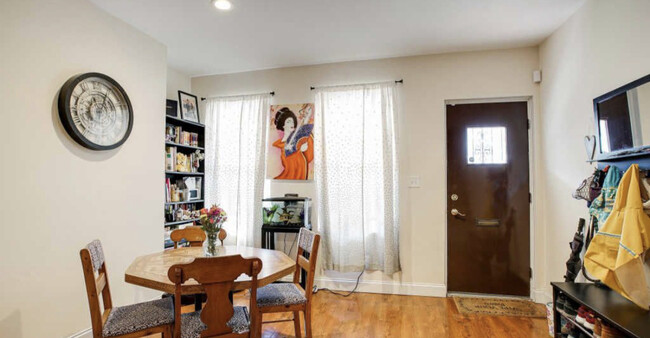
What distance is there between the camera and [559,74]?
2.84 m

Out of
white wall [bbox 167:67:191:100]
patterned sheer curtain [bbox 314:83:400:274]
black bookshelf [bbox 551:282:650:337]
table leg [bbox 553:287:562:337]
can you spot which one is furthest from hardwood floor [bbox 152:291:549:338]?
white wall [bbox 167:67:191:100]

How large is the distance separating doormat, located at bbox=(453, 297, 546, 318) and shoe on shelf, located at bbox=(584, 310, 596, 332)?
48.1 inches

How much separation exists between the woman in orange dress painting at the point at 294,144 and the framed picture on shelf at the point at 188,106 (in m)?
1.04

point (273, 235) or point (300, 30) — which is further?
point (273, 235)

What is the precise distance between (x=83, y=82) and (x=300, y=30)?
1.73 m

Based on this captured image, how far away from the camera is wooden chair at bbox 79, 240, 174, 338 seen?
1.62 meters

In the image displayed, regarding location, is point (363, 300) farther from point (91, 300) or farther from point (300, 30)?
point (300, 30)

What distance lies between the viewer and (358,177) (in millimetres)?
3490

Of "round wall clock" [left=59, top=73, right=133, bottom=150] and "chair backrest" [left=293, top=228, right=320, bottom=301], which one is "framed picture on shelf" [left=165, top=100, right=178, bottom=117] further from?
"chair backrest" [left=293, top=228, right=320, bottom=301]

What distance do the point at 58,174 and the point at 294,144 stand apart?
2.13 m

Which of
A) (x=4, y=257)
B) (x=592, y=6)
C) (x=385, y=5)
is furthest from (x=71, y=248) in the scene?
(x=592, y=6)

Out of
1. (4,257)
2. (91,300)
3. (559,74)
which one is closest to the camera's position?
(91,300)

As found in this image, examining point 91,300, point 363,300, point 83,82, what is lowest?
point 363,300

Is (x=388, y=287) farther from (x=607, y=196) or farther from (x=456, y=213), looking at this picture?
(x=607, y=196)
